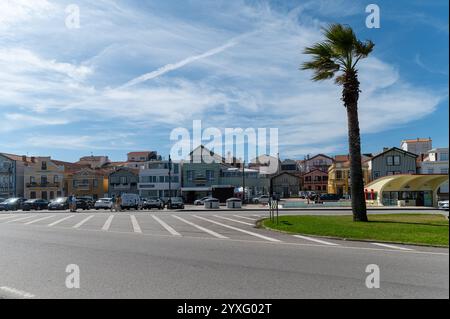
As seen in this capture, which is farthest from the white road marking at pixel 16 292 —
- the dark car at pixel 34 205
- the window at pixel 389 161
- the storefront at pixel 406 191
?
the window at pixel 389 161

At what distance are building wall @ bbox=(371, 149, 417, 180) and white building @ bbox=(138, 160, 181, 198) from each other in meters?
39.2

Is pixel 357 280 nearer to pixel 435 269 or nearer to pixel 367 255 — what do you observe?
pixel 435 269

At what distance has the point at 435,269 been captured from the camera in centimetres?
921

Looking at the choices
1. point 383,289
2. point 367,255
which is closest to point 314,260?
point 367,255

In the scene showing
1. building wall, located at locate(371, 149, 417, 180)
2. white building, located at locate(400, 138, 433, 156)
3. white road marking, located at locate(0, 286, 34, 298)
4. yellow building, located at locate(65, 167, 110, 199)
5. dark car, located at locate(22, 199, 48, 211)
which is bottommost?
dark car, located at locate(22, 199, 48, 211)

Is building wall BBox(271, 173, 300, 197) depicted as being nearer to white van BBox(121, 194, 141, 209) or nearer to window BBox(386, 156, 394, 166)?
window BBox(386, 156, 394, 166)

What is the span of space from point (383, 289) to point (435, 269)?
7.89 feet

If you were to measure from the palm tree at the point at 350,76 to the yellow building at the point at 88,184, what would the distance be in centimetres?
7889

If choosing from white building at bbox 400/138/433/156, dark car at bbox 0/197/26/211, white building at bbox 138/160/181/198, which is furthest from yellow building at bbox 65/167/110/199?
white building at bbox 400/138/433/156

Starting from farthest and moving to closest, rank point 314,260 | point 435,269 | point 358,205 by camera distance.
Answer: point 358,205, point 314,260, point 435,269

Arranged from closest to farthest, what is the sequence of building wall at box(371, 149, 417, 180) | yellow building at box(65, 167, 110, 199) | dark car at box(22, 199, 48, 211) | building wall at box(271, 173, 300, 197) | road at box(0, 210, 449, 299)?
road at box(0, 210, 449, 299)
dark car at box(22, 199, 48, 211)
building wall at box(371, 149, 417, 180)
yellow building at box(65, 167, 110, 199)
building wall at box(271, 173, 300, 197)

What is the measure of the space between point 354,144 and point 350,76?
3486mm

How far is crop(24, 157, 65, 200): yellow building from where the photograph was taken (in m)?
93.6

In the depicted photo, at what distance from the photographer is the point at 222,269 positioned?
9.84 m
